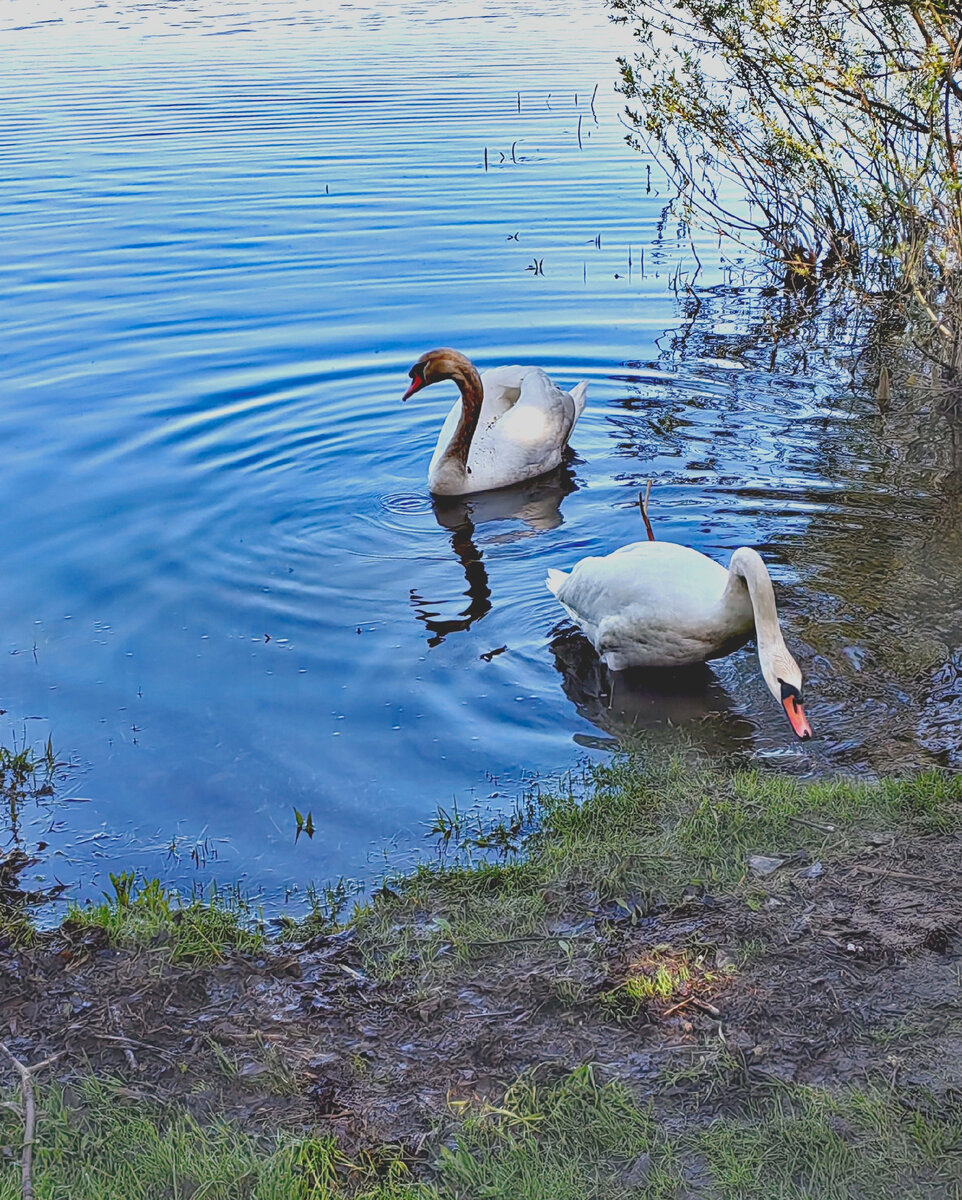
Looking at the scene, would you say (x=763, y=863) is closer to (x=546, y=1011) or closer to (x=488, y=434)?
(x=546, y=1011)

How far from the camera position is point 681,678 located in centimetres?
687

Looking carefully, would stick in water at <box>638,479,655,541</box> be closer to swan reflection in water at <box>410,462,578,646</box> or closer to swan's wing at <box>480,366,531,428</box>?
swan reflection in water at <box>410,462,578,646</box>

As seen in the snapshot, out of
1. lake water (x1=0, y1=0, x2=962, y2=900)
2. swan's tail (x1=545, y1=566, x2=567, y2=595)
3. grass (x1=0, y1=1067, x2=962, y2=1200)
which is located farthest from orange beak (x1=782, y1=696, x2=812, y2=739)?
swan's tail (x1=545, y1=566, x2=567, y2=595)

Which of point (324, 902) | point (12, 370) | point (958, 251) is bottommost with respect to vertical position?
point (324, 902)

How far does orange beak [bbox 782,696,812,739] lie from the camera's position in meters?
5.20

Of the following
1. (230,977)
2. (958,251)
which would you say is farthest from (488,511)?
(230,977)

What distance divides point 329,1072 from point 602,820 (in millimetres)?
1802

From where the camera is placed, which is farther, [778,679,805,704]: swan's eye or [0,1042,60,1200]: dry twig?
[778,679,805,704]: swan's eye

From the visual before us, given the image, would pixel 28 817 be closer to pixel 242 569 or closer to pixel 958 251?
pixel 242 569

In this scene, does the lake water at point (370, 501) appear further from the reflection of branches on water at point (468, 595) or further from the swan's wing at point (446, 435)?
the swan's wing at point (446, 435)

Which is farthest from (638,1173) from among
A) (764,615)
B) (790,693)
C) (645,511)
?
(645,511)

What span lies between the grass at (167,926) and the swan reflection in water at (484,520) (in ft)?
9.89

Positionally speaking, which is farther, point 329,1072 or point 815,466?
point 815,466

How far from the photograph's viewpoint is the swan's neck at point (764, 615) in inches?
218
